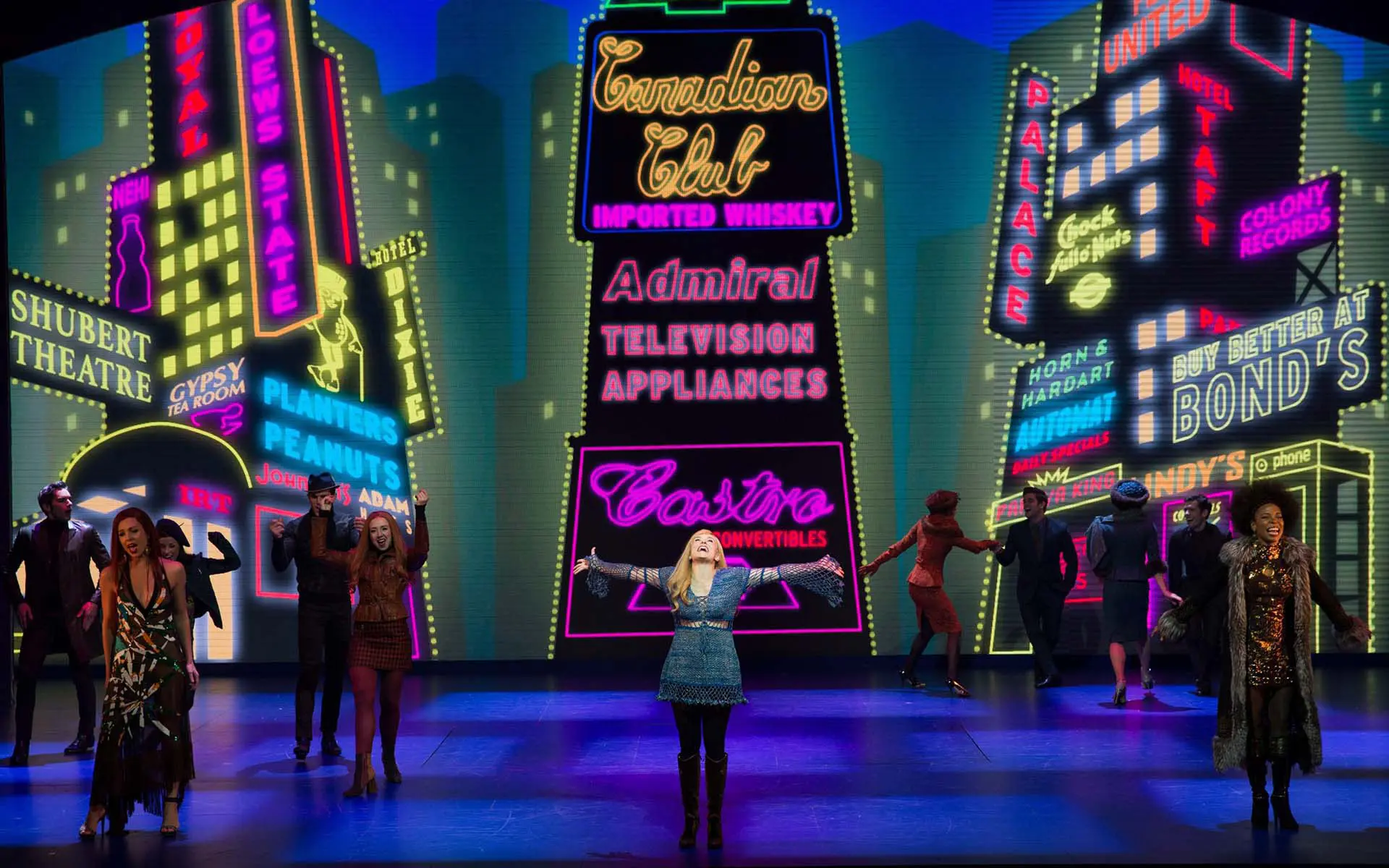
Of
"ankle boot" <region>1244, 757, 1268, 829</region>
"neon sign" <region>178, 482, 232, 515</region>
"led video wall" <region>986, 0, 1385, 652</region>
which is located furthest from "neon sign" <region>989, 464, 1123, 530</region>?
"neon sign" <region>178, 482, 232, 515</region>

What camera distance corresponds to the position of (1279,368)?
13469mm

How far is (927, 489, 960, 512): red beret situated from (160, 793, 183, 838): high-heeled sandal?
6538mm

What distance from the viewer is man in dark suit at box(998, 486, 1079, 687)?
40.5 feet

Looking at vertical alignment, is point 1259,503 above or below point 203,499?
above

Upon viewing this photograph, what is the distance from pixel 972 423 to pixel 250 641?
6960 mm

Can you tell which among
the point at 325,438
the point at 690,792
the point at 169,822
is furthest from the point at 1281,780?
the point at 325,438

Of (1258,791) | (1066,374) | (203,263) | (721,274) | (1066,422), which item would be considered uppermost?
(203,263)

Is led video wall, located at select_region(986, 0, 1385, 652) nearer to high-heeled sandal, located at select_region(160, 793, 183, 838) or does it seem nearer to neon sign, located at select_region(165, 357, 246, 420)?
neon sign, located at select_region(165, 357, 246, 420)

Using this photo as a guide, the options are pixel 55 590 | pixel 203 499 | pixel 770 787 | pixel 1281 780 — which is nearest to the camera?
pixel 1281 780

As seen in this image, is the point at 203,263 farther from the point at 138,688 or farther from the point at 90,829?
the point at 90,829

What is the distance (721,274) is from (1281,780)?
7516 millimetres

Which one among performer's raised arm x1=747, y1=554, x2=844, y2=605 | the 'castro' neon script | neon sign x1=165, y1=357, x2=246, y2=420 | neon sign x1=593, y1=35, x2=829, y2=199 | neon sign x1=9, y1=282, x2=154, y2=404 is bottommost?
performer's raised arm x1=747, y1=554, x2=844, y2=605

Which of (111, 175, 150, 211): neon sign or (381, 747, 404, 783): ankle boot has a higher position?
(111, 175, 150, 211): neon sign

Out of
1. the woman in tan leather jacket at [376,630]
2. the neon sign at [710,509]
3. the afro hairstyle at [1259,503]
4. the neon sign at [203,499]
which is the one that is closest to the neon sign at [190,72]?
the neon sign at [203,499]
